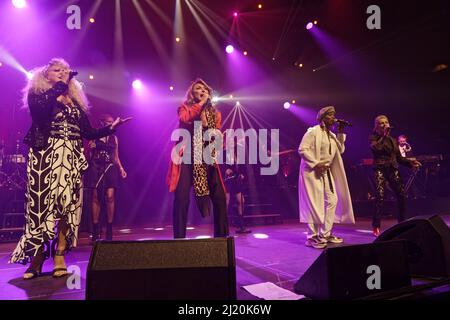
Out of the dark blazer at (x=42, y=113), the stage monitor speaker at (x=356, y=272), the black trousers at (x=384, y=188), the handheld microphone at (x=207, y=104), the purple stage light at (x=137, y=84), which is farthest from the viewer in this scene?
the purple stage light at (x=137, y=84)

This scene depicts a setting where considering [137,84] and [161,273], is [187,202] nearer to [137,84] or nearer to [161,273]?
[161,273]

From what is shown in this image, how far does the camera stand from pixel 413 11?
849 cm

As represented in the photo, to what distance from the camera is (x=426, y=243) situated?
2355mm

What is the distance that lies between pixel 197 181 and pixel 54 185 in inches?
55.8

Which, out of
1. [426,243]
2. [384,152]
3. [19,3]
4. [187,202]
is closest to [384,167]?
[384,152]

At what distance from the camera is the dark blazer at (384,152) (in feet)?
17.8

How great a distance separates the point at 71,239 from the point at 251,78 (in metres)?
9.85

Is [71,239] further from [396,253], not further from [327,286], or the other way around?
[396,253]

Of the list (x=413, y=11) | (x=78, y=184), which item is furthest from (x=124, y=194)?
(x=413, y=11)

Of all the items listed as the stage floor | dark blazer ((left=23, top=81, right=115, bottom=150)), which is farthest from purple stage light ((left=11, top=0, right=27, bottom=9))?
dark blazer ((left=23, top=81, right=115, bottom=150))

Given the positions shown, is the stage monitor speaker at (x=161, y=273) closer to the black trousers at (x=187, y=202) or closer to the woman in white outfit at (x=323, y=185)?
the black trousers at (x=187, y=202)

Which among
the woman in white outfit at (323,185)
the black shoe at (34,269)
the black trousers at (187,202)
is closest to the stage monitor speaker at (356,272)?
the black trousers at (187,202)

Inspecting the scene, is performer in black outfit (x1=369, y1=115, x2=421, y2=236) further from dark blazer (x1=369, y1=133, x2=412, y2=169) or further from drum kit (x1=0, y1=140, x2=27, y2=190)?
drum kit (x1=0, y1=140, x2=27, y2=190)

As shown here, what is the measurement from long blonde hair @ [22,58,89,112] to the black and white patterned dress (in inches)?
6.2
